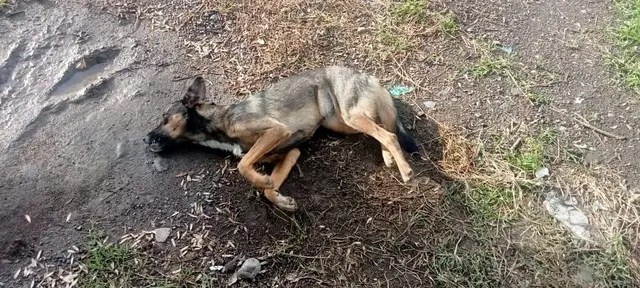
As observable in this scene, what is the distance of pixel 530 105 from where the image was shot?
5371 millimetres

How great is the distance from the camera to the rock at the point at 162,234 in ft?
14.2

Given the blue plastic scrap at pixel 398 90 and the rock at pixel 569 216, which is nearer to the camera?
the rock at pixel 569 216

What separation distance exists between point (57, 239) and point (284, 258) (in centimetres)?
160

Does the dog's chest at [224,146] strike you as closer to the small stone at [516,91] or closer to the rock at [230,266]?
the rock at [230,266]

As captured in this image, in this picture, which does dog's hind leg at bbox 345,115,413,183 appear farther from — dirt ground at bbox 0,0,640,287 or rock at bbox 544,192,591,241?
rock at bbox 544,192,591,241

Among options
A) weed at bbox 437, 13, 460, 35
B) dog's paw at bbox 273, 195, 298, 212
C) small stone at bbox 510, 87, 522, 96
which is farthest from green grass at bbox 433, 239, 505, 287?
weed at bbox 437, 13, 460, 35

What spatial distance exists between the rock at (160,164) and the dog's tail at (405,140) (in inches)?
72.6

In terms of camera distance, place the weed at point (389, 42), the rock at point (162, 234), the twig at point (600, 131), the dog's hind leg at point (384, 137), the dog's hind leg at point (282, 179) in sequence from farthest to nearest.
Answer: the weed at point (389, 42) → the twig at point (600, 131) → the dog's hind leg at point (384, 137) → the dog's hind leg at point (282, 179) → the rock at point (162, 234)

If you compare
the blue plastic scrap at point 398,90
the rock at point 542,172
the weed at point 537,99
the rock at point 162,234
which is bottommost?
the rock at point 542,172

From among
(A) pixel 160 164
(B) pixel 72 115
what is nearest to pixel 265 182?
(A) pixel 160 164

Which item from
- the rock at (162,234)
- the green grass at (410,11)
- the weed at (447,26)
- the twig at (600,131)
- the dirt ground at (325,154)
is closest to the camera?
the dirt ground at (325,154)

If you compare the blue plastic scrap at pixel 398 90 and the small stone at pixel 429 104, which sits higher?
the blue plastic scrap at pixel 398 90

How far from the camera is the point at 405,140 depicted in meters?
4.86

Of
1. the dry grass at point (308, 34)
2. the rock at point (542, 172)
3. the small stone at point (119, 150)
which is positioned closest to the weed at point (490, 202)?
the rock at point (542, 172)
